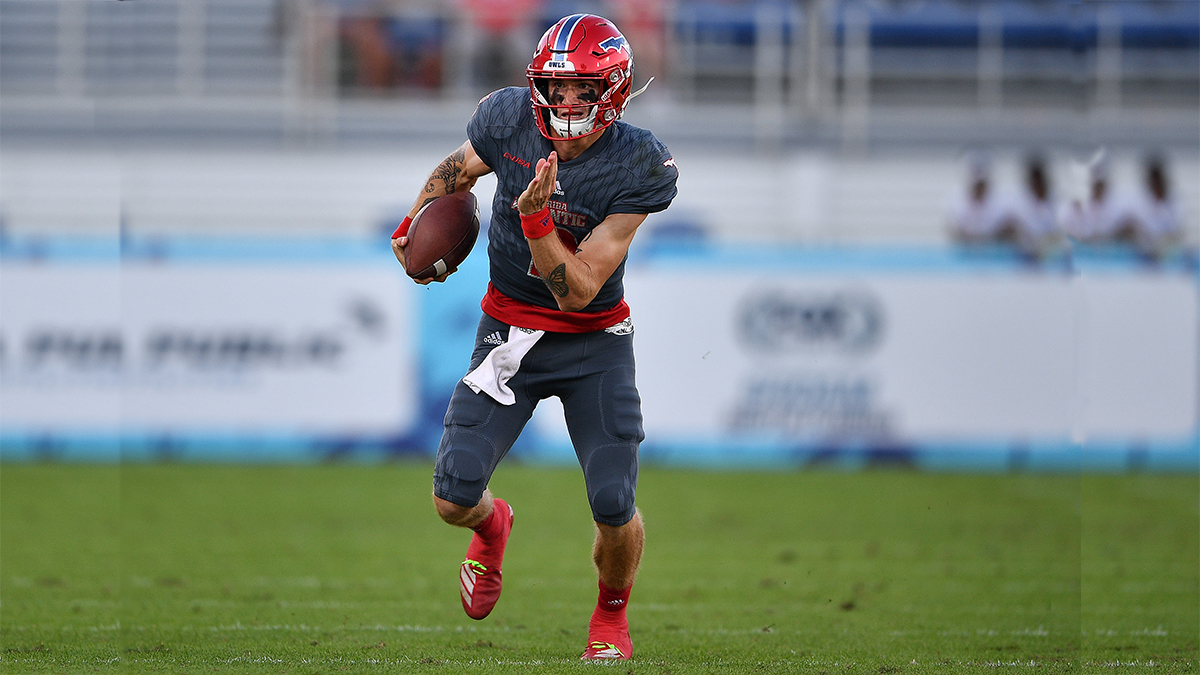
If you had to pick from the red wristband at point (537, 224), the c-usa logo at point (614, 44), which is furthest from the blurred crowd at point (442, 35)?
the red wristband at point (537, 224)

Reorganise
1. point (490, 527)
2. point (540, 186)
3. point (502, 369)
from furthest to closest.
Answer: point (490, 527), point (502, 369), point (540, 186)

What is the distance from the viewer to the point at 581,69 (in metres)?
4.35

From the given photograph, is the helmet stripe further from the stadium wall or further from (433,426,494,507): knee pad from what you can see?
the stadium wall

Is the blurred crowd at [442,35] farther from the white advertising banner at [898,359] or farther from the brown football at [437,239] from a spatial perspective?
the brown football at [437,239]

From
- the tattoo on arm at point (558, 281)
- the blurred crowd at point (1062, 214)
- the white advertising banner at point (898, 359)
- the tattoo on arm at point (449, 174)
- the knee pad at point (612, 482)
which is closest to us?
the tattoo on arm at point (558, 281)

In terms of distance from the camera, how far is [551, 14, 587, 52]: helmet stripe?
4.40 m

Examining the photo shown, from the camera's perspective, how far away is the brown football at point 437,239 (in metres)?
4.67

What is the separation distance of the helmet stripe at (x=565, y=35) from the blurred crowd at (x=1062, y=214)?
317 inches

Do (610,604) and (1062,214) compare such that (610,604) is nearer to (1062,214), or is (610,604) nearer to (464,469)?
(464,469)

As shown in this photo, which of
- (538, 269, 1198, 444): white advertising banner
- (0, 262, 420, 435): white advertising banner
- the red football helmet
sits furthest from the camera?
(538, 269, 1198, 444): white advertising banner

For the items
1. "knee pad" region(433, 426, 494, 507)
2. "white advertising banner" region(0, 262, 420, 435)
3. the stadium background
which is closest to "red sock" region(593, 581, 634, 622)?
"knee pad" region(433, 426, 494, 507)

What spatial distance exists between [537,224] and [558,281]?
0.72 feet

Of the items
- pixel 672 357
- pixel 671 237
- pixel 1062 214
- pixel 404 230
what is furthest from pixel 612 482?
pixel 1062 214

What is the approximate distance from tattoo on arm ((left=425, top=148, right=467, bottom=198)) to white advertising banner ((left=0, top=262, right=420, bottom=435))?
6120 millimetres
